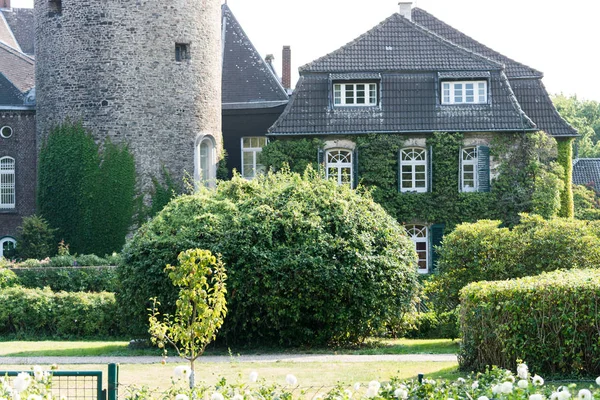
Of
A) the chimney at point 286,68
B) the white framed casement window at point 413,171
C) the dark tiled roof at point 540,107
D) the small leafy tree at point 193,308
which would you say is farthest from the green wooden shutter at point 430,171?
the small leafy tree at point 193,308

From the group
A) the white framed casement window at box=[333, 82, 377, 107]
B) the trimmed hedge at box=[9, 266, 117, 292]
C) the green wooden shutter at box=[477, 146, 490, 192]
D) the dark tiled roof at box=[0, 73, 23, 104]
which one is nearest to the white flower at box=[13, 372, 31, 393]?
the trimmed hedge at box=[9, 266, 117, 292]

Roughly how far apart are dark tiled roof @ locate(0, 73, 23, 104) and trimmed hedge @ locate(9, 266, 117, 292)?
1191cm

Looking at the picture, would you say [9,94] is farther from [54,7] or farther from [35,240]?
[35,240]

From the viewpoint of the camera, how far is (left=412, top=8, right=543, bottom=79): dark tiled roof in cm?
3694

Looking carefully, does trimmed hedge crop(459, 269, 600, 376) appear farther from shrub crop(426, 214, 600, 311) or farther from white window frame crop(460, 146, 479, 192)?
white window frame crop(460, 146, 479, 192)

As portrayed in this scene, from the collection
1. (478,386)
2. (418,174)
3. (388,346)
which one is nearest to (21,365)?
(388,346)

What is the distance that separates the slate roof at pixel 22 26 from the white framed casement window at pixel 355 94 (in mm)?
16419

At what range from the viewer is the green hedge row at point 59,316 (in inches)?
893

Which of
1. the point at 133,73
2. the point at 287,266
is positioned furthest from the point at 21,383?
the point at 133,73

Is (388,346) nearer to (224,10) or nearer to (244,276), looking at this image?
(244,276)

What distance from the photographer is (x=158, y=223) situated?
21.2m

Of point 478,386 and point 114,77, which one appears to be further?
point 114,77

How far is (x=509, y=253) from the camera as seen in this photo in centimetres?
2167

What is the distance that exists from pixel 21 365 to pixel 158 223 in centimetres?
531
